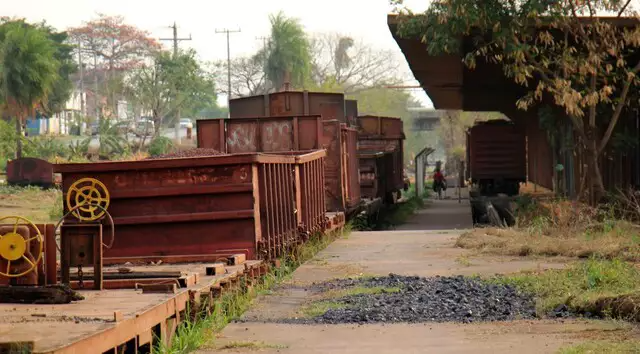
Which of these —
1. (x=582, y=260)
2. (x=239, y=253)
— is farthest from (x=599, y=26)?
(x=239, y=253)

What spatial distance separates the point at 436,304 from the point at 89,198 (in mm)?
3684

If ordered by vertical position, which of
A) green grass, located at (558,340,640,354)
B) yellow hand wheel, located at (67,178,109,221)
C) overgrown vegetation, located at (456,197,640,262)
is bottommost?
green grass, located at (558,340,640,354)

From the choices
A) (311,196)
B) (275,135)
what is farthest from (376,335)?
(275,135)

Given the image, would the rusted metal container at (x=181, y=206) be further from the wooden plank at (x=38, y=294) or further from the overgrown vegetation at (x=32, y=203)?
the overgrown vegetation at (x=32, y=203)

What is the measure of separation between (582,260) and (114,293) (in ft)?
25.4

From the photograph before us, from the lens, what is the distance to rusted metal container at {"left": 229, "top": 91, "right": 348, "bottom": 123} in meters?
25.1

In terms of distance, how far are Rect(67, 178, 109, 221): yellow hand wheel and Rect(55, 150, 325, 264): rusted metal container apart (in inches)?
8.0

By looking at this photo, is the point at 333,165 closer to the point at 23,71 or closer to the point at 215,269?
the point at 215,269

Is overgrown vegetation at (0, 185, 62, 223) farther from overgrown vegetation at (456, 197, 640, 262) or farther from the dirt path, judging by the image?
the dirt path

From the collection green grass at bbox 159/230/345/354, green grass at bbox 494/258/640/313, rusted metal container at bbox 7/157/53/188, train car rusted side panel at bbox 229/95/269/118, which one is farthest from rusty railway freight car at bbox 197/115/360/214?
rusted metal container at bbox 7/157/53/188

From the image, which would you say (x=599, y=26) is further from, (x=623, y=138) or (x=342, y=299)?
(x=342, y=299)

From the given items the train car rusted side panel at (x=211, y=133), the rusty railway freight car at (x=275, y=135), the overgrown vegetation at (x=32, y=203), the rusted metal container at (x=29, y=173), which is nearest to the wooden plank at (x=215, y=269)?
the rusty railway freight car at (x=275, y=135)

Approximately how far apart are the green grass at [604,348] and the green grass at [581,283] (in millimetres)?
1781

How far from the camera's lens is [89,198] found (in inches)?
458
